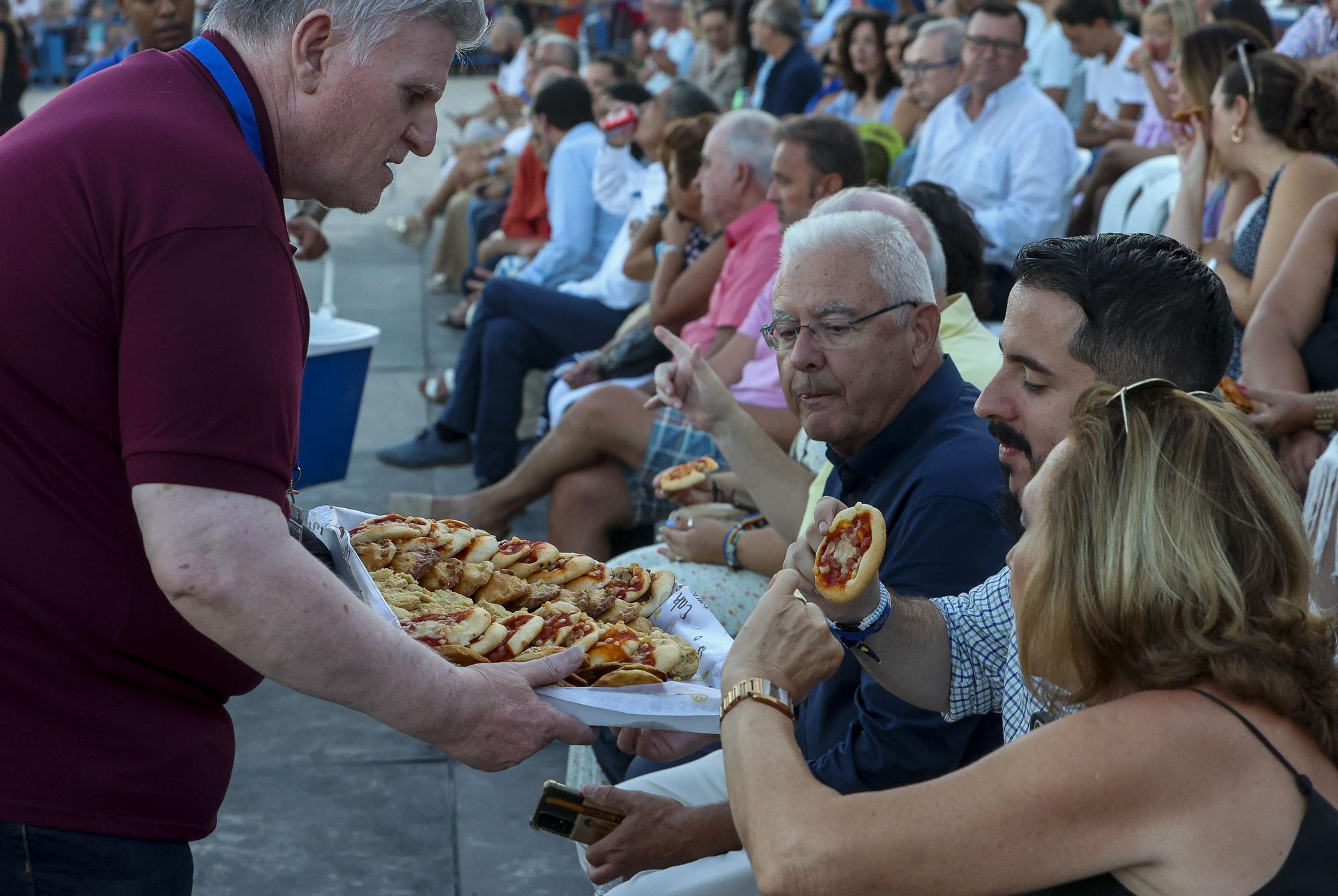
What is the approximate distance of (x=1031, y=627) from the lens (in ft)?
5.25

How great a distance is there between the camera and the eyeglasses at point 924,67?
728 centimetres

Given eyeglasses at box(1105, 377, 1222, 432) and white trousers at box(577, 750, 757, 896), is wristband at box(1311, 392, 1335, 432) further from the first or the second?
eyeglasses at box(1105, 377, 1222, 432)

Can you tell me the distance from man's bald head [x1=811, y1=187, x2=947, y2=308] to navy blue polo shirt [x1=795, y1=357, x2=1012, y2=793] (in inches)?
29.2

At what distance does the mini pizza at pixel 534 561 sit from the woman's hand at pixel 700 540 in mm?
1171

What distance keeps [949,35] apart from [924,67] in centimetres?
23

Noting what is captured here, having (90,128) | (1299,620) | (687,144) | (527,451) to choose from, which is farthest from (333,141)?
(527,451)

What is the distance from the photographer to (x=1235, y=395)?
3.30 meters

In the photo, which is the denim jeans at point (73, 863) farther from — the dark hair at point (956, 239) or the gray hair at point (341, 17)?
the dark hair at point (956, 239)

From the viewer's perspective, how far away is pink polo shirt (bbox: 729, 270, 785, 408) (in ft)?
15.0

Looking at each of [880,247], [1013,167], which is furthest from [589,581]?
[1013,167]

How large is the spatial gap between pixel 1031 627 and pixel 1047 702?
189 millimetres

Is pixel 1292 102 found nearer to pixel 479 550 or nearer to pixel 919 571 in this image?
pixel 919 571

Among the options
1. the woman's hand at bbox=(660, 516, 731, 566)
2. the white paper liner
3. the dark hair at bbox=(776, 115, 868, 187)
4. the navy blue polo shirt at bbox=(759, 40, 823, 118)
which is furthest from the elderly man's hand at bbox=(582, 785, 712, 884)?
the navy blue polo shirt at bbox=(759, 40, 823, 118)

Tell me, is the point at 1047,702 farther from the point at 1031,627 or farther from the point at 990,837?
the point at 990,837
